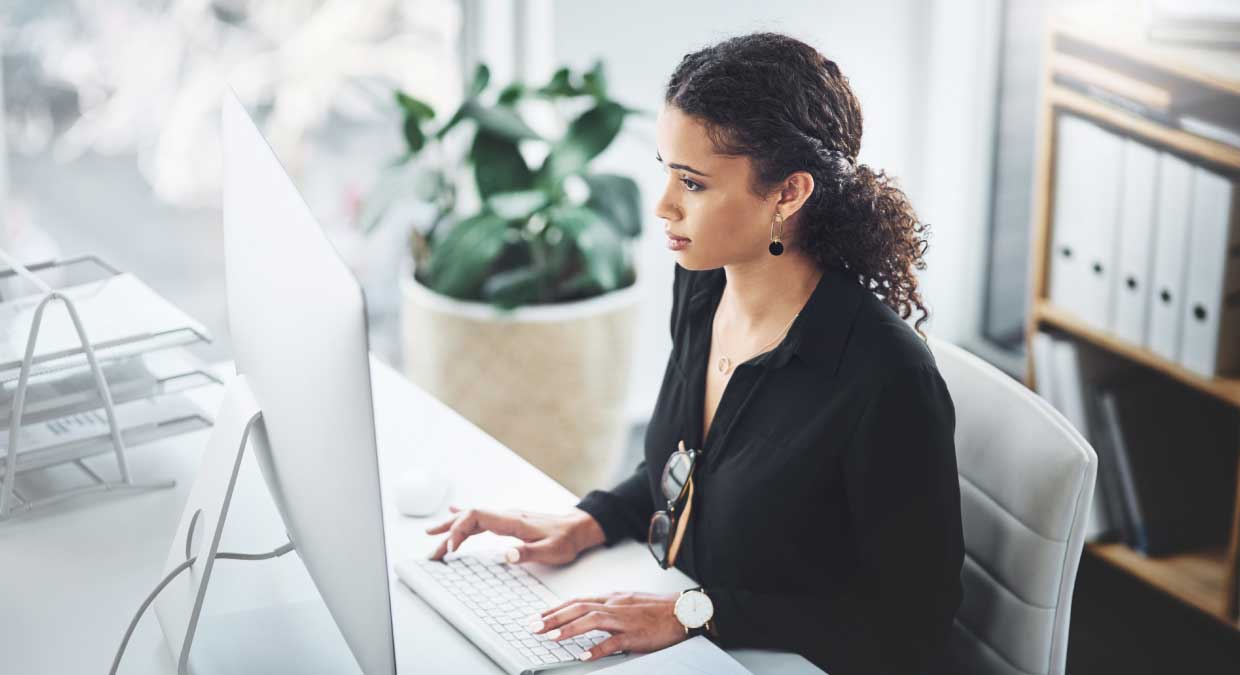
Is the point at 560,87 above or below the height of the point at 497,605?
above

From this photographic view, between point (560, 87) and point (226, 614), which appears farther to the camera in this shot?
point (560, 87)

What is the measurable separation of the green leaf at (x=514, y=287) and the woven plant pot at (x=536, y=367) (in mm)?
21

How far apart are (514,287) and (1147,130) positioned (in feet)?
3.81

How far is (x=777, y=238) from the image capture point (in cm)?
143

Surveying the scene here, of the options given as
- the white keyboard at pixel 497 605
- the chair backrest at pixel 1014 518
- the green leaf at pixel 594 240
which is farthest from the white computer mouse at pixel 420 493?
the green leaf at pixel 594 240

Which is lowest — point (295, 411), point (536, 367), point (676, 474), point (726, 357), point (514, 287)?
point (536, 367)

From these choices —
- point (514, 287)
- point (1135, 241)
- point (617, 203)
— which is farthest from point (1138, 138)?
point (514, 287)

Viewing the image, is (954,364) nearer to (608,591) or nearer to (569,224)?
(608,591)

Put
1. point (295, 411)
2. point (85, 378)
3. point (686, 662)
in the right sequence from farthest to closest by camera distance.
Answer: point (85, 378), point (686, 662), point (295, 411)

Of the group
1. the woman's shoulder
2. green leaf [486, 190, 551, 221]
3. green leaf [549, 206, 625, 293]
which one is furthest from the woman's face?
green leaf [486, 190, 551, 221]

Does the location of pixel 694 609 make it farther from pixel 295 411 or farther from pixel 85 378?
pixel 85 378

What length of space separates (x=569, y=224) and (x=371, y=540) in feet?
5.28

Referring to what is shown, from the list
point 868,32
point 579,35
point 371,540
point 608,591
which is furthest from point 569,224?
point 371,540

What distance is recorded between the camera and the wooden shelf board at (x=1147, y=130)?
7.61 feet
